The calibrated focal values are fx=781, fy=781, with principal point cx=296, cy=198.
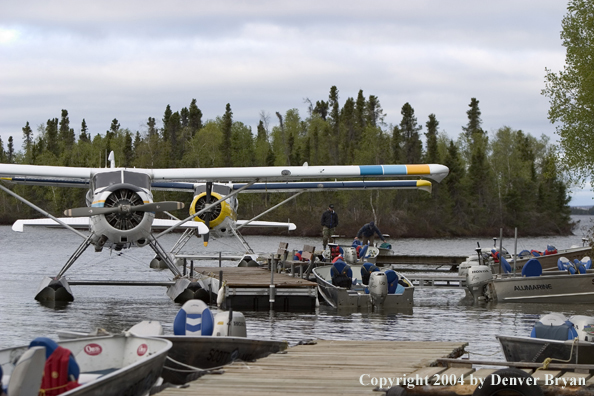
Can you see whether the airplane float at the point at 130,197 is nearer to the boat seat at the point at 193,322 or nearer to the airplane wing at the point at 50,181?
the airplane wing at the point at 50,181

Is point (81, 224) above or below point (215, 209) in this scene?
below

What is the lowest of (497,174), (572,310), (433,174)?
(572,310)

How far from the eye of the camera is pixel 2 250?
40.6m

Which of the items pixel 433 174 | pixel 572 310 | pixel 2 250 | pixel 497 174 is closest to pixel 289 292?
pixel 433 174

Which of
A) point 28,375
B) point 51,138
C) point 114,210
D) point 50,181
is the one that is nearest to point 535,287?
point 114,210

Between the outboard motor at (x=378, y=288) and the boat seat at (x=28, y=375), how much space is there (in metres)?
10.8

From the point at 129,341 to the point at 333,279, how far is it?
31.6 ft

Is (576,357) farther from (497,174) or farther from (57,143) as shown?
(57,143)

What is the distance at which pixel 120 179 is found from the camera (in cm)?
1559

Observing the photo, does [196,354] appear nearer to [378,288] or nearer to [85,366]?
[85,366]

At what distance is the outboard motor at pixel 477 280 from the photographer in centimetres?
A: 1869

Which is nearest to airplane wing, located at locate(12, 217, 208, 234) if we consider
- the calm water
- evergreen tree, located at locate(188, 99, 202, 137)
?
the calm water

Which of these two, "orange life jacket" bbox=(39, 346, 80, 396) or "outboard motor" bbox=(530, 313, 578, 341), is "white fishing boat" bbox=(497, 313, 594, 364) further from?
"orange life jacket" bbox=(39, 346, 80, 396)

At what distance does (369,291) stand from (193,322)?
7.71 meters
